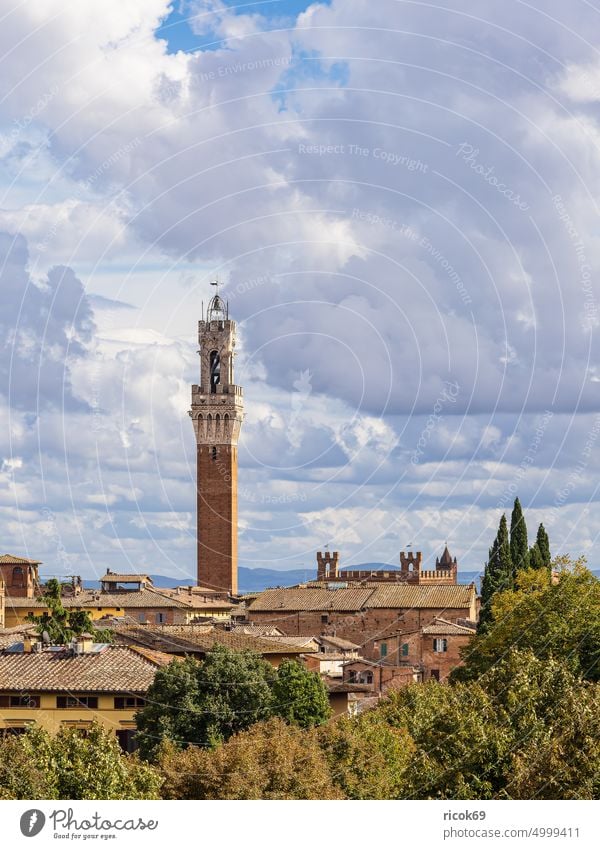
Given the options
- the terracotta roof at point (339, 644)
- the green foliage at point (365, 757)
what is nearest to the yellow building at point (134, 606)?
the terracotta roof at point (339, 644)

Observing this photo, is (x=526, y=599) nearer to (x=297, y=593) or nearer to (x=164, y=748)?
(x=164, y=748)

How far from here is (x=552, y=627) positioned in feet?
157

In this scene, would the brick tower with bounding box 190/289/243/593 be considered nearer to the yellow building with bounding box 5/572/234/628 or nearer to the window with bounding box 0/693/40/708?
the yellow building with bounding box 5/572/234/628

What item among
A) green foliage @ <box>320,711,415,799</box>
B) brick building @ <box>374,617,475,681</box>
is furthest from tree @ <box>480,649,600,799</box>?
brick building @ <box>374,617,475,681</box>

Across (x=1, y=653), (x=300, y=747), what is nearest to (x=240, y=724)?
(x=300, y=747)

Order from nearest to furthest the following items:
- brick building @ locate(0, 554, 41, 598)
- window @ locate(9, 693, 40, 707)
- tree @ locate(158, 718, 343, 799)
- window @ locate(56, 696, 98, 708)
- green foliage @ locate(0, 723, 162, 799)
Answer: green foliage @ locate(0, 723, 162, 799) → tree @ locate(158, 718, 343, 799) → window @ locate(56, 696, 98, 708) → window @ locate(9, 693, 40, 707) → brick building @ locate(0, 554, 41, 598)

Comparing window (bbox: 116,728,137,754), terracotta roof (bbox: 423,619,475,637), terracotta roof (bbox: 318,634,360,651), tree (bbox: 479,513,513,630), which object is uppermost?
tree (bbox: 479,513,513,630)

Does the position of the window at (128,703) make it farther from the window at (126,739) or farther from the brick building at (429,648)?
the brick building at (429,648)

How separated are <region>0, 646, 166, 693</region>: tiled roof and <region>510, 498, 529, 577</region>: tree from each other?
3279cm

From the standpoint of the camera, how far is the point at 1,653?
158 ft

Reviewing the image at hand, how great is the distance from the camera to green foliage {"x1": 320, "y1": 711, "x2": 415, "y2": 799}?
109ft

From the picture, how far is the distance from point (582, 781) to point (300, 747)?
10.6 metres

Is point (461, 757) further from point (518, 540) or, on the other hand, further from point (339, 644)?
point (518, 540)

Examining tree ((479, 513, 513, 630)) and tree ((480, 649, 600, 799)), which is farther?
tree ((479, 513, 513, 630))
